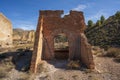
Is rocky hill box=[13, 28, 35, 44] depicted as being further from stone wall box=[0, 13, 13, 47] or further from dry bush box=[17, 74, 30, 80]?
dry bush box=[17, 74, 30, 80]

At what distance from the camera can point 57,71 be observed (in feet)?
43.6

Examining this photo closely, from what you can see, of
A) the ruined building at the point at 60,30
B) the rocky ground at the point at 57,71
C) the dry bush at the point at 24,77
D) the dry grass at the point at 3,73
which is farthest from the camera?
the ruined building at the point at 60,30

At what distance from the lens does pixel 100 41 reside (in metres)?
A: 35.4

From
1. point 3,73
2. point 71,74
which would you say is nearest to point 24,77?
point 3,73

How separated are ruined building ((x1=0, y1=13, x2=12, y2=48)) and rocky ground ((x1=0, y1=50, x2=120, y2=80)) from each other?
10585 mm

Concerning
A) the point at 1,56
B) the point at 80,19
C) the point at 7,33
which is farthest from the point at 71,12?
the point at 7,33

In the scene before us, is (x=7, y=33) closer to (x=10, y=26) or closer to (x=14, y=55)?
(x=10, y=26)

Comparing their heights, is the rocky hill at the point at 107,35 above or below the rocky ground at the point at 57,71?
above

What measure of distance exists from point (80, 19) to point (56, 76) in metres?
4.86

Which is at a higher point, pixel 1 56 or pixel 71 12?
pixel 71 12

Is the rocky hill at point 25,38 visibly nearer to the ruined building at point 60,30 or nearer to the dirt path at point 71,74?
the ruined building at point 60,30

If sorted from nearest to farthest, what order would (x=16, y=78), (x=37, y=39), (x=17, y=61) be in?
(x=16, y=78) → (x=37, y=39) → (x=17, y=61)

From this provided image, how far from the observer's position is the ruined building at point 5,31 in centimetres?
2523

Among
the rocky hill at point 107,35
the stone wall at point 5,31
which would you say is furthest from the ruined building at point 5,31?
the rocky hill at point 107,35
